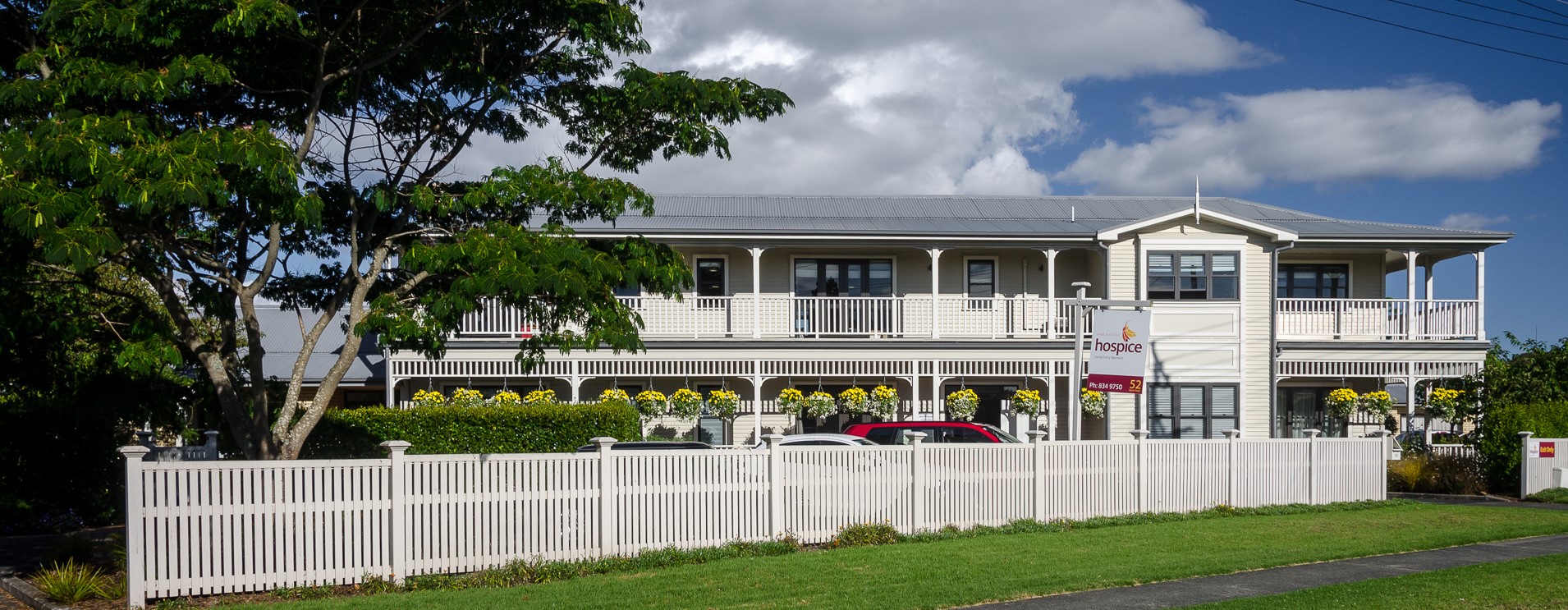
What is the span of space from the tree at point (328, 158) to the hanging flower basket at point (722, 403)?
11.3m

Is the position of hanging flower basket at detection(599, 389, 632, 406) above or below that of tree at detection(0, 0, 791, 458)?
below

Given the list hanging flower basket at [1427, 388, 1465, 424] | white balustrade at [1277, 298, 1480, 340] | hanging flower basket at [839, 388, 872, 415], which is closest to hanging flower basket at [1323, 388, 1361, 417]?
white balustrade at [1277, 298, 1480, 340]

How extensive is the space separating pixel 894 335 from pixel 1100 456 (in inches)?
400

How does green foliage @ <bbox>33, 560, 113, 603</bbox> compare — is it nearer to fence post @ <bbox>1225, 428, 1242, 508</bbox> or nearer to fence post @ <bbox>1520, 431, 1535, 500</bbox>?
fence post @ <bbox>1225, 428, 1242, 508</bbox>

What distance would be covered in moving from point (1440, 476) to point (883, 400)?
10415mm

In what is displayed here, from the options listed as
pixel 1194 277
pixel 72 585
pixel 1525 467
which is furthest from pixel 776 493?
pixel 1194 277

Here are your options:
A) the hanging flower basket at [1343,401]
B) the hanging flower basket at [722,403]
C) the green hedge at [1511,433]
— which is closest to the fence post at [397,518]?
the hanging flower basket at [722,403]

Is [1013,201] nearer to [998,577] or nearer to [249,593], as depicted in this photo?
[998,577]

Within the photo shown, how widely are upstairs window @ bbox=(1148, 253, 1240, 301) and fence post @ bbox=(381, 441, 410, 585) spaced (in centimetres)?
1943

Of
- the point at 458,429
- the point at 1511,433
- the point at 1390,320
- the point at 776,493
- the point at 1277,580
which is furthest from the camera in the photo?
the point at 1390,320

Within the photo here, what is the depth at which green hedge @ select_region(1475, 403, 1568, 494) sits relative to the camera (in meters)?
21.3

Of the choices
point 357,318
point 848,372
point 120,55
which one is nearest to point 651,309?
point 848,372

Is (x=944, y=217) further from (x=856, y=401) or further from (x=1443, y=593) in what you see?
(x=1443, y=593)

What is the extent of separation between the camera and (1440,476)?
21.6m
